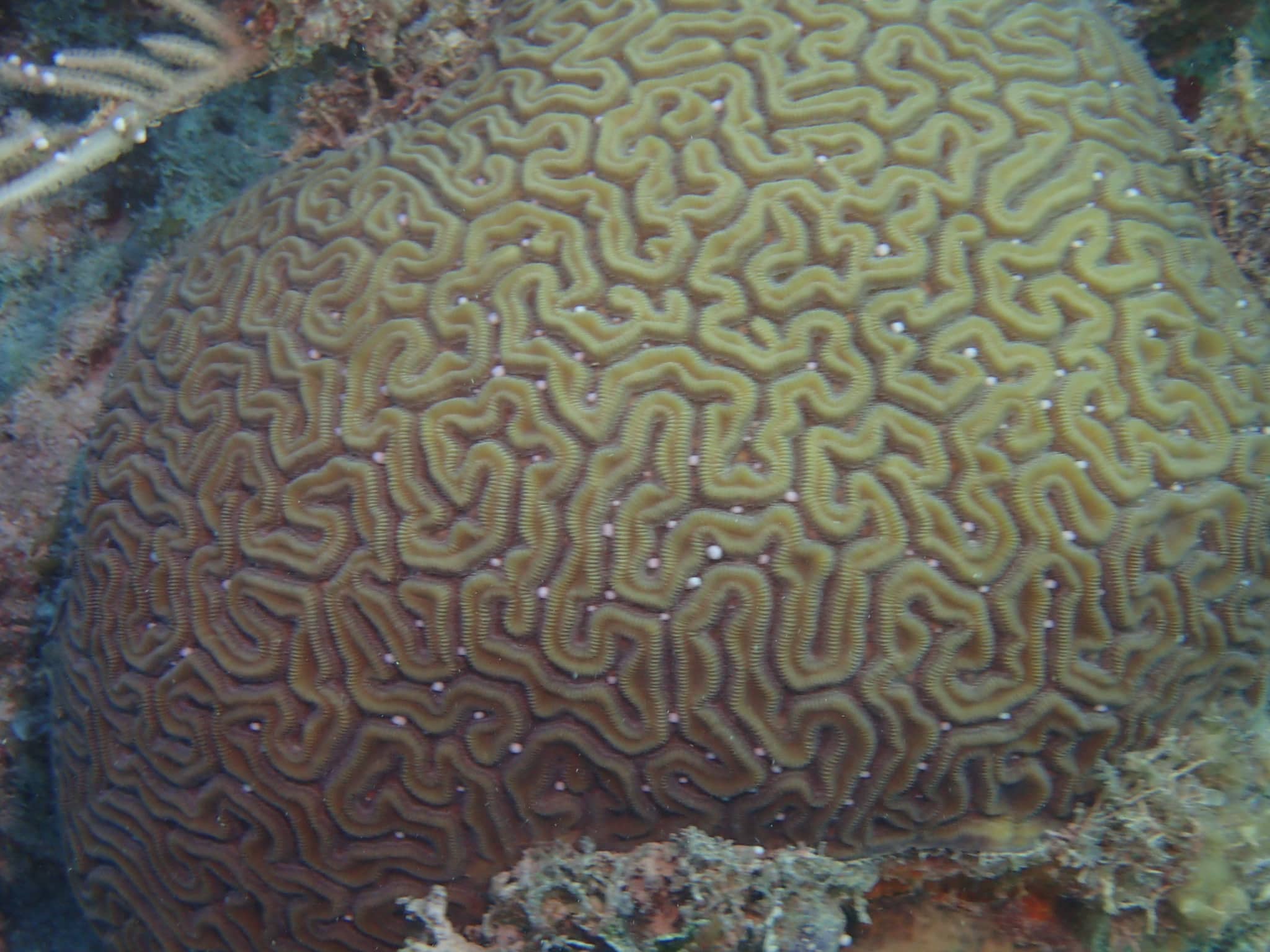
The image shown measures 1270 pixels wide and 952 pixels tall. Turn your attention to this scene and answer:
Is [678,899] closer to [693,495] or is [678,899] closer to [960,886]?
[960,886]

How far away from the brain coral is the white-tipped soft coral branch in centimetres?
79

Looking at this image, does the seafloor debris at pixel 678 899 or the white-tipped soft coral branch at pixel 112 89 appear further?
the white-tipped soft coral branch at pixel 112 89

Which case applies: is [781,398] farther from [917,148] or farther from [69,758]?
[69,758]

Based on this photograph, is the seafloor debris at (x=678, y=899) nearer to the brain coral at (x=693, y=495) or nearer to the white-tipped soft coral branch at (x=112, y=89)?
the brain coral at (x=693, y=495)

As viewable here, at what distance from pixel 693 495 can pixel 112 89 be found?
294 centimetres

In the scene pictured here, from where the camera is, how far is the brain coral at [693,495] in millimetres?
2926

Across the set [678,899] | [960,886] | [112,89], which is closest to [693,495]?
[678,899]

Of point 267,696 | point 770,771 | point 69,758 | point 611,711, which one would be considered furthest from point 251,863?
point 770,771

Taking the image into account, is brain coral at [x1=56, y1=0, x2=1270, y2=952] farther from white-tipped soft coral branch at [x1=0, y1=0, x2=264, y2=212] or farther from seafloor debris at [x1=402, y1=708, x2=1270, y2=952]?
white-tipped soft coral branch at [x1=0, y1=0, x2=264, y2=212]

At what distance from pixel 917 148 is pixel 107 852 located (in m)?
4.33

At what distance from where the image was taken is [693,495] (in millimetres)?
2953

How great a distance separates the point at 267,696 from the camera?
314cm

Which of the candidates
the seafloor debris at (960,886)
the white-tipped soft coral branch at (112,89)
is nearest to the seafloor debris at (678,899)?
the seafloor debris at (960,886)

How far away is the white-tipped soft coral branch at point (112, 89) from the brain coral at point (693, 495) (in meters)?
0.79
